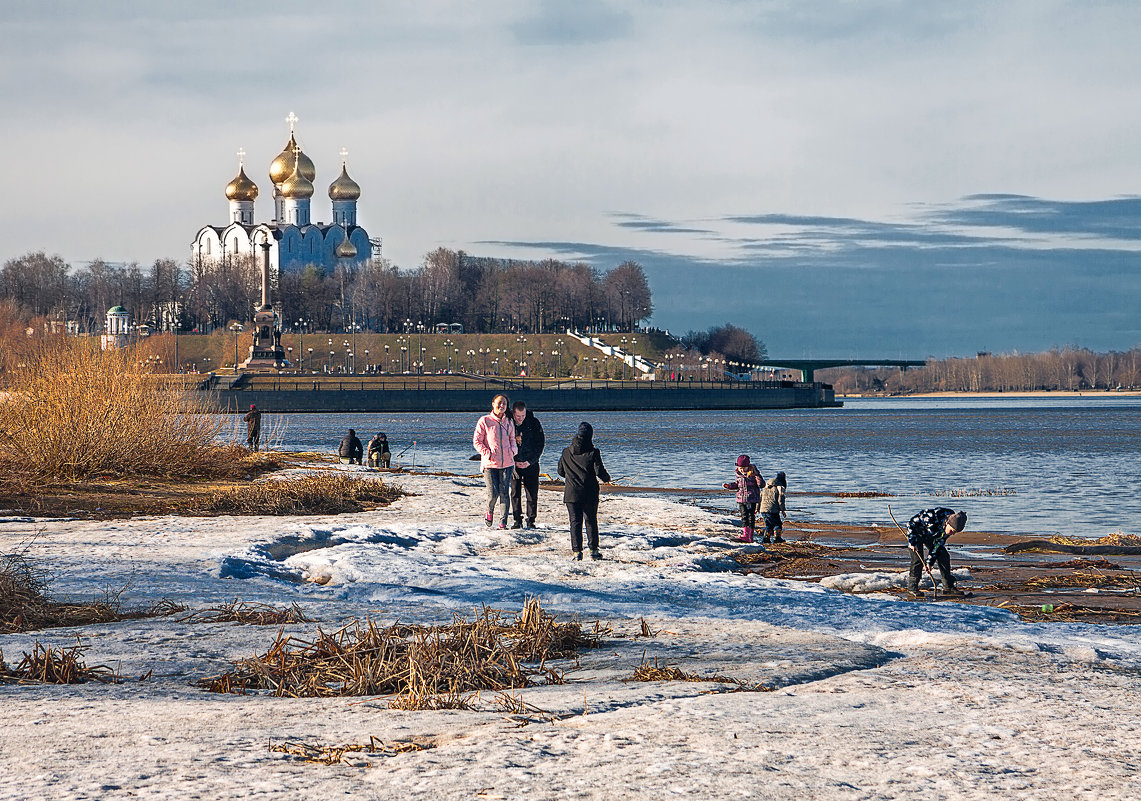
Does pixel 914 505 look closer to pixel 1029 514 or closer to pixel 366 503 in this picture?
pixel 1029 514

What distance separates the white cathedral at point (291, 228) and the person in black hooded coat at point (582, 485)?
14702 cm

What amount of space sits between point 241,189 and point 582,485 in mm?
156852

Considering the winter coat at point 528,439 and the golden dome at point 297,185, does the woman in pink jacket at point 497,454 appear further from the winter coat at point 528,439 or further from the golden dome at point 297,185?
the golden dome at point 297,185

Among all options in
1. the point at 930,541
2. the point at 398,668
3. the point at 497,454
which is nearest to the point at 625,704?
the point at 398,668

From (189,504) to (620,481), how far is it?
1507 centimetres

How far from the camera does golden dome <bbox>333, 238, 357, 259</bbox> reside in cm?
16388

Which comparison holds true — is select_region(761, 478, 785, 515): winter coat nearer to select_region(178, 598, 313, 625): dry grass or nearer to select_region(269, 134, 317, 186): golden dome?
select_region(178, 598, 313, 625): dry grass

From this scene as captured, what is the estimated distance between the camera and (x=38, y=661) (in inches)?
286

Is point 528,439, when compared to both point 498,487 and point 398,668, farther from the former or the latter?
point 398,668

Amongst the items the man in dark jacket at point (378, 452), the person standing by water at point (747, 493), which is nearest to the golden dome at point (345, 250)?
the man in dark jacket at point (378, 452)

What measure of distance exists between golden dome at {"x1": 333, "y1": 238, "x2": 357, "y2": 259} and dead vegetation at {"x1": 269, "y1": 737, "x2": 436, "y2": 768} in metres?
161

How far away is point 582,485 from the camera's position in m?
13.4

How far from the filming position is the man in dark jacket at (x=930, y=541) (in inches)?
451

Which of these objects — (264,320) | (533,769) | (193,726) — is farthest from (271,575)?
(264,320)
